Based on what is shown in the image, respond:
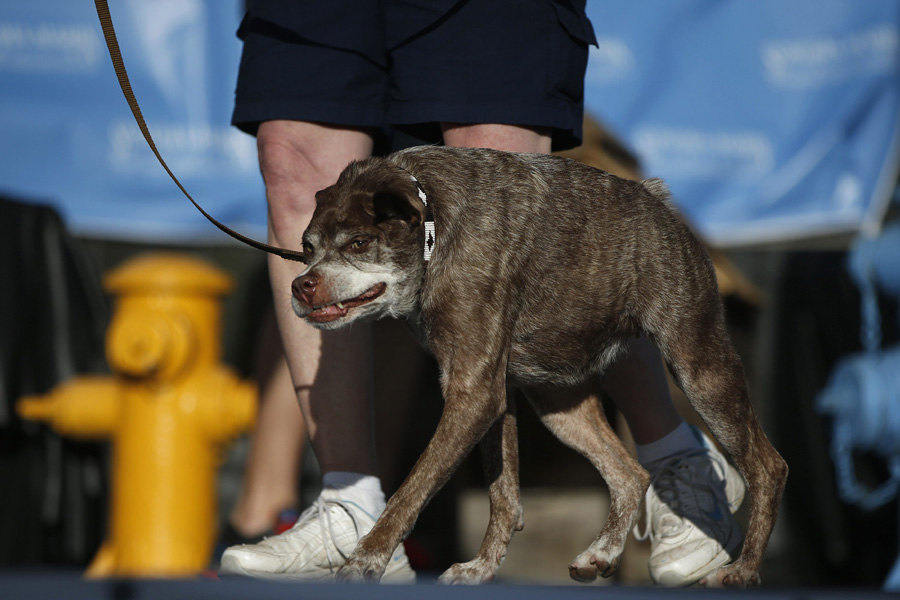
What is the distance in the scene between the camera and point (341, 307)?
6.40 ft

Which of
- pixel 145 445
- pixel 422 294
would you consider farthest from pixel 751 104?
pixel 145 445

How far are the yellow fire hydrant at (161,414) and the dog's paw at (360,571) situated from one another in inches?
88.7

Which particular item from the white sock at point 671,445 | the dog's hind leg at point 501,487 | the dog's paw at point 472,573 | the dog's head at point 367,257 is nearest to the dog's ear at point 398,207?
the dog's head at point 367,257

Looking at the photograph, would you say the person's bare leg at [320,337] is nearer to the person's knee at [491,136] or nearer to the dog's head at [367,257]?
the person's knee at [491,136]

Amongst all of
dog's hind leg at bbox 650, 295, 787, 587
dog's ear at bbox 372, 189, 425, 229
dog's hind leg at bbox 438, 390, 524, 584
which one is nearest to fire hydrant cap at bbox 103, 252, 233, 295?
dog's hind leg at bbox 438, 390, 524, 584

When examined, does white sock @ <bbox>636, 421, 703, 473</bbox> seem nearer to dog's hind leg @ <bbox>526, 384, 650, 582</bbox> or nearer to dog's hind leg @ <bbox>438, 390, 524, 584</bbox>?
dog's hind leg @ <bbox>526, 384, 650, 582</bbox>

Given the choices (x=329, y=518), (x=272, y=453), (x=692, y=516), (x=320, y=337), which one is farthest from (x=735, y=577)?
(x=272, y=453)

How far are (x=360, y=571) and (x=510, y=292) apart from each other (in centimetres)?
65

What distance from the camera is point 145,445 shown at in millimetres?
4031

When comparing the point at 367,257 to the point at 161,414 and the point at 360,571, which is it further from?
the point at 161,414

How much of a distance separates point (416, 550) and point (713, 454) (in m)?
1.44

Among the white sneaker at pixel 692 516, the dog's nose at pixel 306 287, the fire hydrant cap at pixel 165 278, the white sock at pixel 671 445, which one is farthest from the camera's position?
the fire hydrant cap at pixel 165 278

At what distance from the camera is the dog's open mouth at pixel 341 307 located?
6.37ft

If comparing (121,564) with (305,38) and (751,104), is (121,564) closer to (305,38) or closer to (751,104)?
(305,38)
